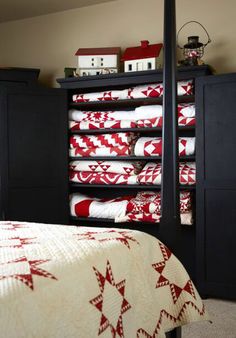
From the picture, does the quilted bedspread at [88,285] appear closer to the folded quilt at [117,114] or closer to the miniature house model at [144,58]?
the folded quilt at [117,114]

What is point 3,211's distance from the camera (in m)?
3.67

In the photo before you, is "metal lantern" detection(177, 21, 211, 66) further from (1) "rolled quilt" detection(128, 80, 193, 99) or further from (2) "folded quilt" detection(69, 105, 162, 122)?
(2) "folded quilt" detection(69, 105, 162, 122)

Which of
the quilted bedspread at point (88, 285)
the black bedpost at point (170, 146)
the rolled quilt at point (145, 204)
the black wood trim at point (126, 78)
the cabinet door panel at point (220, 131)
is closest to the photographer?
the quilted bedspread at point (88, 285)

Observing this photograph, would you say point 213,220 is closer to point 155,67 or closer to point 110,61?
point 155,67

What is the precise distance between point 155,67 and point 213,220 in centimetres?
130

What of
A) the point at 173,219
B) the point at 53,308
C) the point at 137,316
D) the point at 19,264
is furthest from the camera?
the point at 173,219

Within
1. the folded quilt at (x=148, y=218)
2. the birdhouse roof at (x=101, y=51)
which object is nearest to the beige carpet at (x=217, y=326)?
the folded quilt at (x=148, y=218)

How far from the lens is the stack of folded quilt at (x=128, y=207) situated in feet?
11.4

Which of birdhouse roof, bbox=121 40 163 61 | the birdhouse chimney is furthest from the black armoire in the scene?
the birdhouse chimney

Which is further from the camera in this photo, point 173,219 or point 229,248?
point 229,248

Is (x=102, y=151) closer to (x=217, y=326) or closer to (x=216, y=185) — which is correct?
(x=216, y=185)

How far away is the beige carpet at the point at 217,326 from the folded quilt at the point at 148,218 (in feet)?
2.13

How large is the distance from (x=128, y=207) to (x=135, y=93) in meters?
0.93

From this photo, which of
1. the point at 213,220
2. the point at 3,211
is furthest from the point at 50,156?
the point at 213,220
